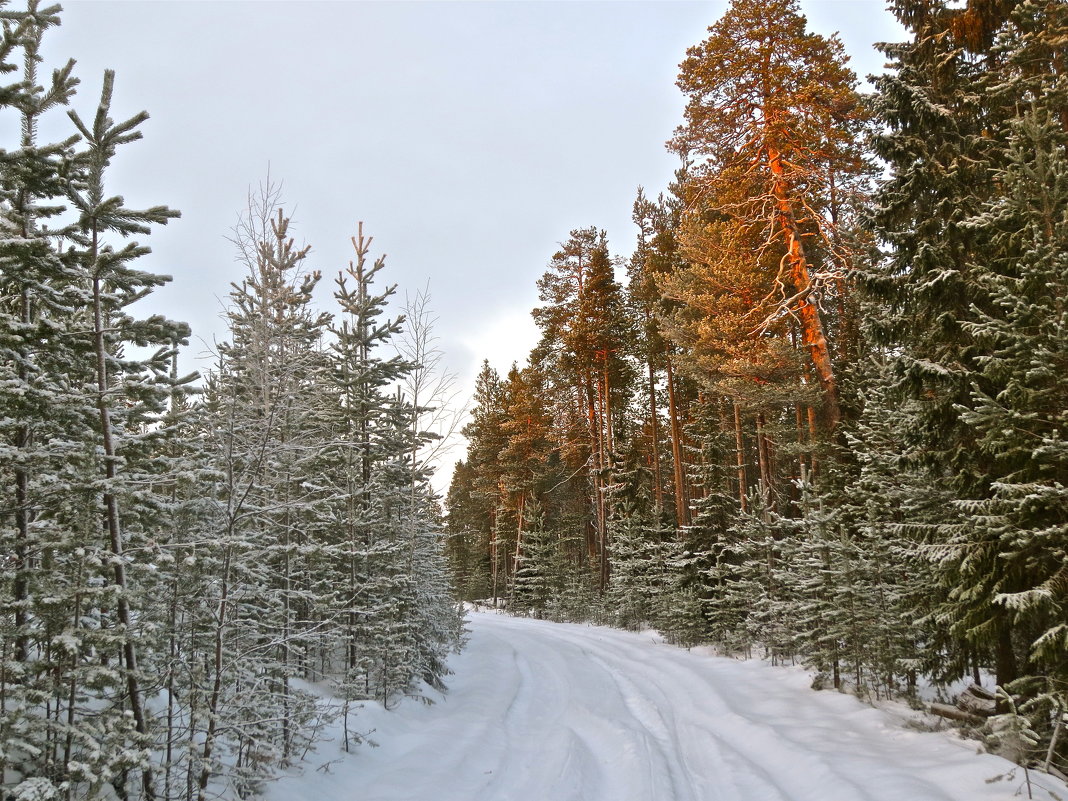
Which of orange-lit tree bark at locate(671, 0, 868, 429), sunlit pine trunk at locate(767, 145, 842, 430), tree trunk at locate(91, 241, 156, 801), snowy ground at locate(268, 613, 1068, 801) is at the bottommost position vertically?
snowy ground at locate(268, 613, 1068, 801)

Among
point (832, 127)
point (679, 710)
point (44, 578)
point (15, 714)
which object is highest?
point (832, 127)

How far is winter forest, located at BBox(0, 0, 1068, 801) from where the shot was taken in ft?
18.7

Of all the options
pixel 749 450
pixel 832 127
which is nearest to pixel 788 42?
pixel 832 127

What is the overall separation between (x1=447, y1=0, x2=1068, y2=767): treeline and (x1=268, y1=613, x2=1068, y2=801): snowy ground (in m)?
1.29

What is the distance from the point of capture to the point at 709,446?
22062mm

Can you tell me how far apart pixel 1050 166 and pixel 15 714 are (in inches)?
489

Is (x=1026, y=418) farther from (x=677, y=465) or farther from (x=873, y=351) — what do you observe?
(x=677, y=465)

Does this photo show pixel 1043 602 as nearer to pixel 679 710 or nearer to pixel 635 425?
pixel 679 710

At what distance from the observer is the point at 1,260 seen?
17.4ft

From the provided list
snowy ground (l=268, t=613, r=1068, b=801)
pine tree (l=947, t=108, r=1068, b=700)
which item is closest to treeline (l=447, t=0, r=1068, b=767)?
pine tree (l=947, t=108, r=1068, b=700)

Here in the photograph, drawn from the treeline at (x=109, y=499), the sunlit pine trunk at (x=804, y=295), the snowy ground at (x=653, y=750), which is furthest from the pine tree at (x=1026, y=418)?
the treeline at (x=109, y=499)

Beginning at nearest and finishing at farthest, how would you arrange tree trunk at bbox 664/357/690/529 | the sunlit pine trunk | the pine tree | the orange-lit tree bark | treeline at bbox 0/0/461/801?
treeline at bbox 0/0/461/801, the pine tree, the sunlit pine trunk, the orange-lit tree bark, tree trunk at bbox 664/357/690/529

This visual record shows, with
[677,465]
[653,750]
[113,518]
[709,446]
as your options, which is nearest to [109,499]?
[113,518]

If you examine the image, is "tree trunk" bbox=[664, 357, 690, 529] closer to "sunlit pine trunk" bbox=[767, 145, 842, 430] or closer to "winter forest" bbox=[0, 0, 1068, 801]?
"winter forest" bbox=[0, 0, 1068, 801]
